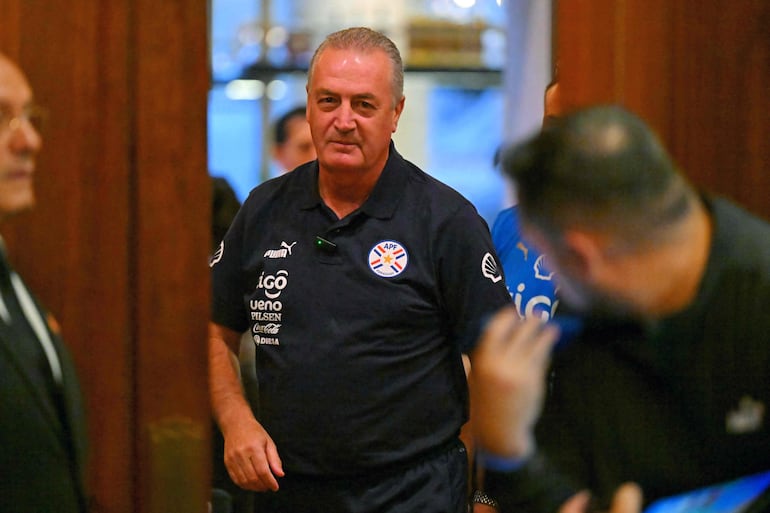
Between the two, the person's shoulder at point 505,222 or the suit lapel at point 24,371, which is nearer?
the suit lapel at point 24,371

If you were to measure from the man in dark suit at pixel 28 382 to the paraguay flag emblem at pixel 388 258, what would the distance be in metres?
0.65

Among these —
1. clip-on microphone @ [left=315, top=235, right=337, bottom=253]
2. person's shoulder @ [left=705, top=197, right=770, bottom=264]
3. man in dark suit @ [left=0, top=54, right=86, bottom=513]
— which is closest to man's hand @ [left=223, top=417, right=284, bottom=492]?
clip-on microphone @ [left=315, top=235, right=337, bottom=253]

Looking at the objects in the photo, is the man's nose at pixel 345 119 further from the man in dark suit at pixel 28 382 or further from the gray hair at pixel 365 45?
the man in dark suit at pixel 28 382

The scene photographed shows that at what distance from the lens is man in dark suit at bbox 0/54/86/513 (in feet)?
3.90

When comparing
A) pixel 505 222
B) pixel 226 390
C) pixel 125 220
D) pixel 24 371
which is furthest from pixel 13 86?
pixel 505 222

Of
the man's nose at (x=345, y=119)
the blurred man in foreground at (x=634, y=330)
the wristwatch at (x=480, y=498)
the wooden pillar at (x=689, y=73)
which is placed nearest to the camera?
the blurred man in foreground at (x=634, y=330)

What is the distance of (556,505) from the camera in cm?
130

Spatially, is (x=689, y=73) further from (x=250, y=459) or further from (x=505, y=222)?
(x=250, y=459)

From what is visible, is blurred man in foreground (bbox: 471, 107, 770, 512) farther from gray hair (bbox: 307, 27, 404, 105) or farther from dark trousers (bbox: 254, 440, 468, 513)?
gray hair (bbox: 307, 27, 404, 105)

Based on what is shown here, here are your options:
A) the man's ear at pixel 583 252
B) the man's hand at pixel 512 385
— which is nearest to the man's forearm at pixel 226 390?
the man's hand at pixel 512 385

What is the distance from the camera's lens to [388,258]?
1.87 meters

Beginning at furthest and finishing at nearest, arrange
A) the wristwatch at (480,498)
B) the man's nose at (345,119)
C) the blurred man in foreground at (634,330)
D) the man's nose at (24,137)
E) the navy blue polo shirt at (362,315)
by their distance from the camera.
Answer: the wristwatch at (480,498), the man's nose at (345,119), the navy blue polo shirt at (362,315), the man's nose at (24,137), the blurred man in foreground at (634,330)

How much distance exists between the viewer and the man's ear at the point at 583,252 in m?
1.19

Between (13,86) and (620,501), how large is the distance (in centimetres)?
88
